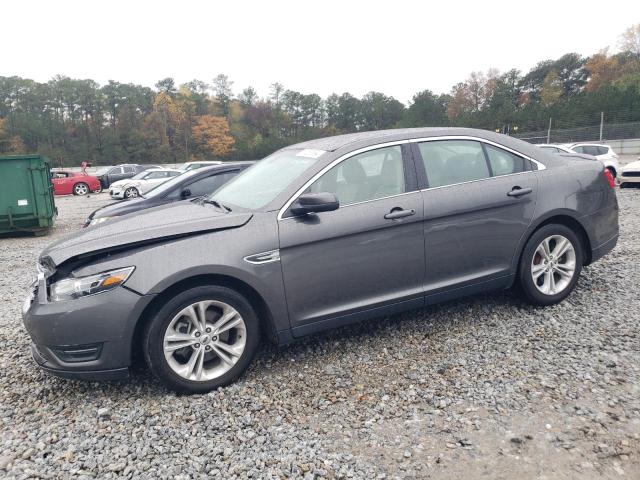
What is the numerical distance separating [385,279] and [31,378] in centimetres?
276

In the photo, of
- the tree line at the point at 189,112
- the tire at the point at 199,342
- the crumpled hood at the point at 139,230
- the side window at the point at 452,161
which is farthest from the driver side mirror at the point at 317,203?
the tree line at the point at 189,112

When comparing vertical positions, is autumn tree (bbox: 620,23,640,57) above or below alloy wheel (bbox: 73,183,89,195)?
above

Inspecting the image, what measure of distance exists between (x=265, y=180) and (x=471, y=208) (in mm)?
1713

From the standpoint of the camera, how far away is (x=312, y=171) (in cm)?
362

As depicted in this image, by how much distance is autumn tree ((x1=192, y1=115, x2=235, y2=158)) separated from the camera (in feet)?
249

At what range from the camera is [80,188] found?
25.5 meters

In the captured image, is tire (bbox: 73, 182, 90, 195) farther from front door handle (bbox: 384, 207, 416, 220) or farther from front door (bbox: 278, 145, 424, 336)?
front door handle (bbox: 384, 207, 416, 220)

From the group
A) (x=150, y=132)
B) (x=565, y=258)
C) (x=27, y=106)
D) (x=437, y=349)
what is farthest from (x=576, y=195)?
(x=27, y=106)

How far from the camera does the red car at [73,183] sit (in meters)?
24.8

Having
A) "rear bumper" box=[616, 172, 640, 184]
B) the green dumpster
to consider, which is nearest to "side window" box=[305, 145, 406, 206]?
the green dumpster

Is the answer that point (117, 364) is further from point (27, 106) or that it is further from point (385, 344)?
point (27, 106)

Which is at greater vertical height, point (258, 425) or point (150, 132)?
point (150, 132)

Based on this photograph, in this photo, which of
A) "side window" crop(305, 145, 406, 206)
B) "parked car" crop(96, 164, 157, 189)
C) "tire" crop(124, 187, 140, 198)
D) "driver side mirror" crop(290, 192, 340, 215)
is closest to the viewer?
"driver side mirror" crop(290, 192, 340, 215)

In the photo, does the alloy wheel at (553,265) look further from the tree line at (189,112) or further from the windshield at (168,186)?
the tree line at (189,112)
